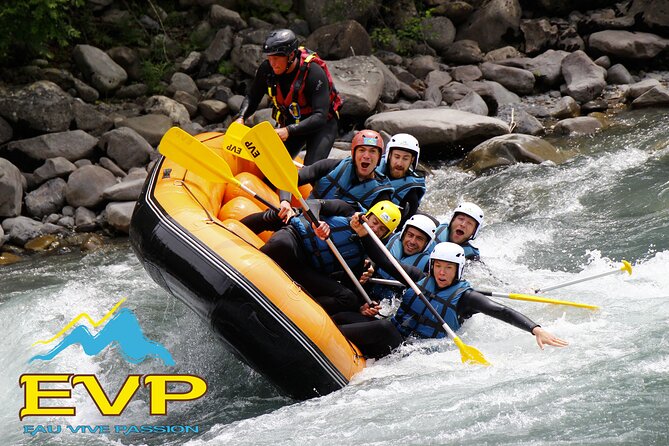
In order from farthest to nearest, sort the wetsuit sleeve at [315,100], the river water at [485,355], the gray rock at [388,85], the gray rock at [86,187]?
1. the gray rock at [388,85]
2. the gray rock at [86,187]
3. the wetsuit sleeve at [315,100]
4. the river water at [485,355]

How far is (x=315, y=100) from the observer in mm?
6242

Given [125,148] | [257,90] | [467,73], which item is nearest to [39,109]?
[125,148]

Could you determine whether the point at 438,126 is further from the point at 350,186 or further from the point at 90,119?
the point at 350,186

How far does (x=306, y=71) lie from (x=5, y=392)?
293 cm

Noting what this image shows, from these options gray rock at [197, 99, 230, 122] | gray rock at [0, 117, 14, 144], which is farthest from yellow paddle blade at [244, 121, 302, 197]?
gray rock at [197, 99, 230, 122]

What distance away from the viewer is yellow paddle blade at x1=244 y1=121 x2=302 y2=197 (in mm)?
5246

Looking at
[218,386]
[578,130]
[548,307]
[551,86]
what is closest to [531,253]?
[548,307]

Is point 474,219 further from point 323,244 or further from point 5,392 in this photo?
point 5,392

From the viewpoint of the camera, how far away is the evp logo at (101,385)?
4.78 meters

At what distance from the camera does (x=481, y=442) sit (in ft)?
12.6

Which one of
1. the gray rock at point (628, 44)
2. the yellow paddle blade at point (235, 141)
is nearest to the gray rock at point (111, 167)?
the yellow paddle blade at point (235, 141)

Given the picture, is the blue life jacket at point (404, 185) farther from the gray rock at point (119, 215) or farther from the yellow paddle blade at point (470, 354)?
the gray rock at point (119, 215)

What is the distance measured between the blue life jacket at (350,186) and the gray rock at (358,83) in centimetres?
453

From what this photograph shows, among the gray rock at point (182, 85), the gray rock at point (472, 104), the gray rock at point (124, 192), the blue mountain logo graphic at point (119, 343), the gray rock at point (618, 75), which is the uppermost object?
the blue mountain logo graphic at point (119, 343)
